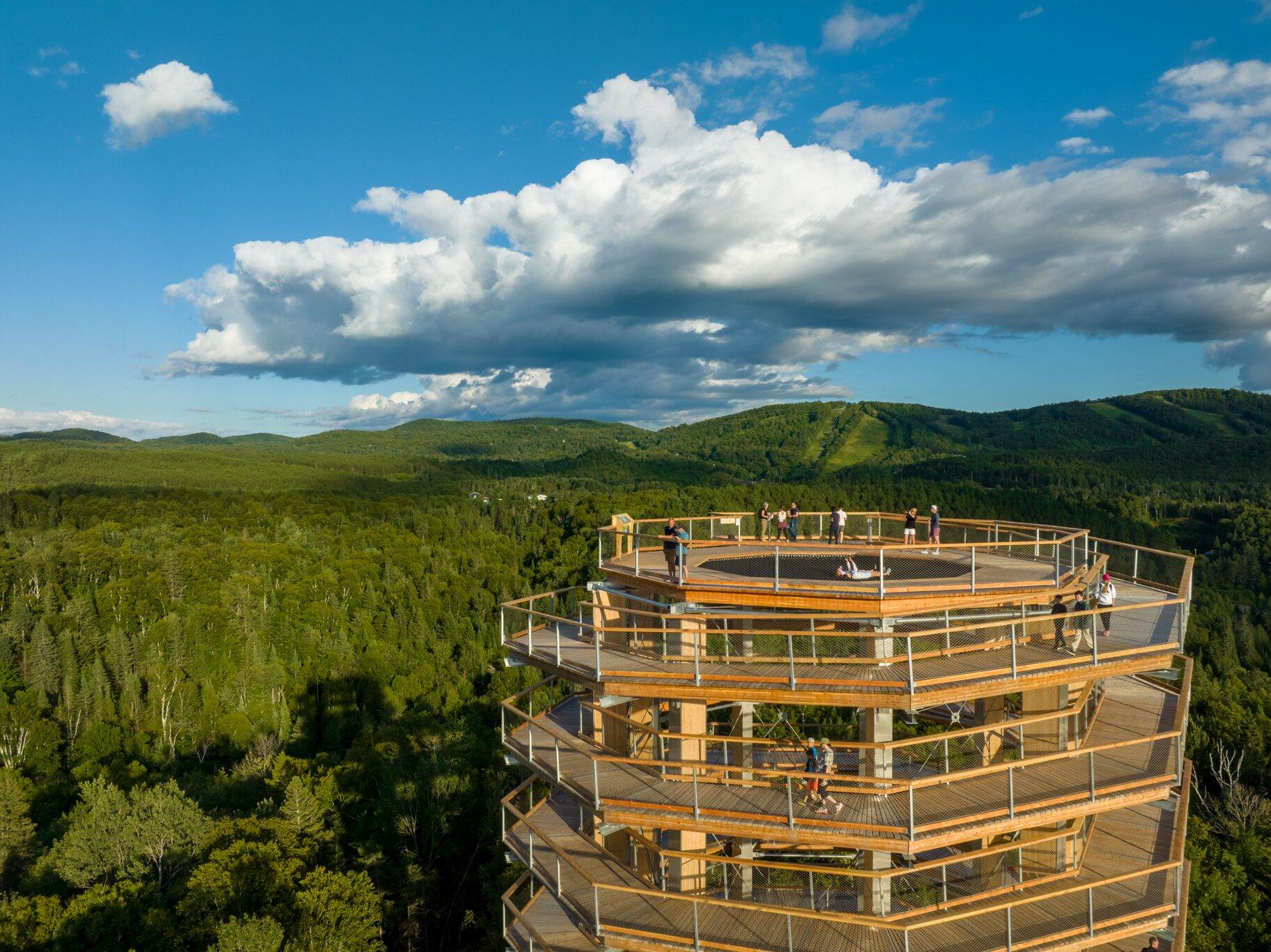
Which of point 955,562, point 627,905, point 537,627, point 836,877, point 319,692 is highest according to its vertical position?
point 955,562

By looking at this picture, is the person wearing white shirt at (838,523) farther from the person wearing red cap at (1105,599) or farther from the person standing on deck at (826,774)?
the person standing on deck at (826,774)

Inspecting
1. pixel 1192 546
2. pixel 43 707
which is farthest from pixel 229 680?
pixel 1192 546

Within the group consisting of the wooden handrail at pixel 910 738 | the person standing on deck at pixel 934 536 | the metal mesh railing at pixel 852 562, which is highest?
the person standing on deck at pixel 934 536

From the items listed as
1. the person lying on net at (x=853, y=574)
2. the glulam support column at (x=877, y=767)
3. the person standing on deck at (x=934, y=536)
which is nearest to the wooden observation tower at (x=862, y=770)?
the glulam support column at (x=877, y=767)

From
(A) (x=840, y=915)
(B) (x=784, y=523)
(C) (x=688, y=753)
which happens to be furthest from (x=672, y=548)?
(B) (x=784, y=523)

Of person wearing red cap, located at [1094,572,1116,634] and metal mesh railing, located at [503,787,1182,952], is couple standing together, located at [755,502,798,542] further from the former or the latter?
metal mesh railing, located at [503,787,1182,952]

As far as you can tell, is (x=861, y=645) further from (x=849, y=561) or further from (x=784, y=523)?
(x=784, y=523)

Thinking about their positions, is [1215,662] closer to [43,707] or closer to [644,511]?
[644,511]
